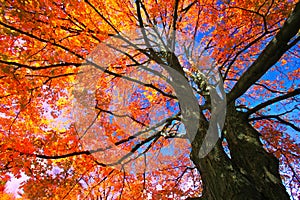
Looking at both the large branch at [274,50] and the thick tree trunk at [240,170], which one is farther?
the thick tree trunk at [240,170]

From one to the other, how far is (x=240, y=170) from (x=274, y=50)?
1840 mm

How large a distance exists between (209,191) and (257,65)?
2.02 m

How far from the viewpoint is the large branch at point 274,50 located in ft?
8.59

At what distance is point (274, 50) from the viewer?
115 inches

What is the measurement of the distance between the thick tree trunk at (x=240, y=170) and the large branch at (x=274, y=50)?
1.13 meters

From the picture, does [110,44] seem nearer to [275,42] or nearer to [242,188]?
[275,42]

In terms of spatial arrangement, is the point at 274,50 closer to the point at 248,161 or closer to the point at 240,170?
the point at 240,170

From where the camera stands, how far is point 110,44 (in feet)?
20.7

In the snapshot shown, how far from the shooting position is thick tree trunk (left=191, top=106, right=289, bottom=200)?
292cm

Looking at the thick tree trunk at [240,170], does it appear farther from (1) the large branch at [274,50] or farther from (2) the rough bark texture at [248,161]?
(1) the large branch at [274,50]

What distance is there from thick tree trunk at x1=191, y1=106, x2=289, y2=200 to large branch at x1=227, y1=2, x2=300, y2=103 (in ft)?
3.71

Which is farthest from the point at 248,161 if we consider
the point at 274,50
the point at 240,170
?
the point at 274,50

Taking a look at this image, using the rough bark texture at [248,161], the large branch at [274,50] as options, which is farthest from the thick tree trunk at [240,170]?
the large branch at [274,50]

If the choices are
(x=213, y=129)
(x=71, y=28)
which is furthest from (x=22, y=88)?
(x=213, y=129)
